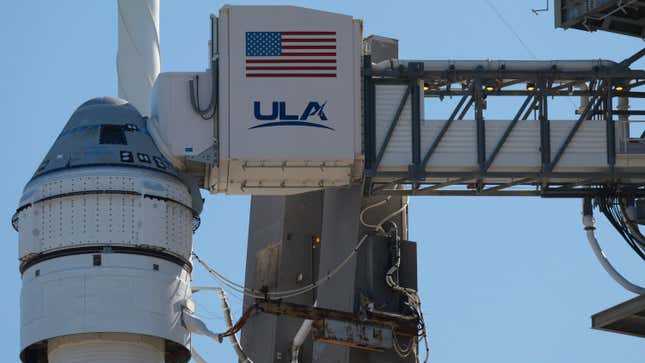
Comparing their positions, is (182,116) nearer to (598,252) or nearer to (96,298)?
(96,298)

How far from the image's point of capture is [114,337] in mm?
53969

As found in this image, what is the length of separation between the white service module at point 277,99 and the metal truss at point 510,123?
1.32 m

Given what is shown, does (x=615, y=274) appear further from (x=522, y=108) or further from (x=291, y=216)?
(x=291, y=216)

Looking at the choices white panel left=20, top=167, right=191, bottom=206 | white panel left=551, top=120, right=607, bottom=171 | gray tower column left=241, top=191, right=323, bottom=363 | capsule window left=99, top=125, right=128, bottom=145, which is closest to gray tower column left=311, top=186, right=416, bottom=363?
gray tower column left=241, top=191, right=323, bottom=363

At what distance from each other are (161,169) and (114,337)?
520 centimetres

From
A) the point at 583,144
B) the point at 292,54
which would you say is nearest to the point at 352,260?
the point at 292,54

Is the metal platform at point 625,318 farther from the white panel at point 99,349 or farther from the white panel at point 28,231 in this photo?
the white panel at point 28,231

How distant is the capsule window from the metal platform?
1553 cm

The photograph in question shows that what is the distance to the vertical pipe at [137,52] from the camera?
66500 mm

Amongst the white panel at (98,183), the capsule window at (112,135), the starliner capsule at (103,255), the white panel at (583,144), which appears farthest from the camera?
the white panel at (583,144)

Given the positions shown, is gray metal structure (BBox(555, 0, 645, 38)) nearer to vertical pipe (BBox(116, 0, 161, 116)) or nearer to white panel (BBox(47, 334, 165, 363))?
vertical pipe (BBox(116, 0, 161, 116))

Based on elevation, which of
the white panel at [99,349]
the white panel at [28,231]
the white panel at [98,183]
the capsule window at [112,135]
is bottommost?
the white panel at [99,349]

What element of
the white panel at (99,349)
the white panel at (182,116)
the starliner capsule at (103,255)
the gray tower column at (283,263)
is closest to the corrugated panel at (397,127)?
the white panel at (182,116)

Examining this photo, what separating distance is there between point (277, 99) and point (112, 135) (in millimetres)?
4837
